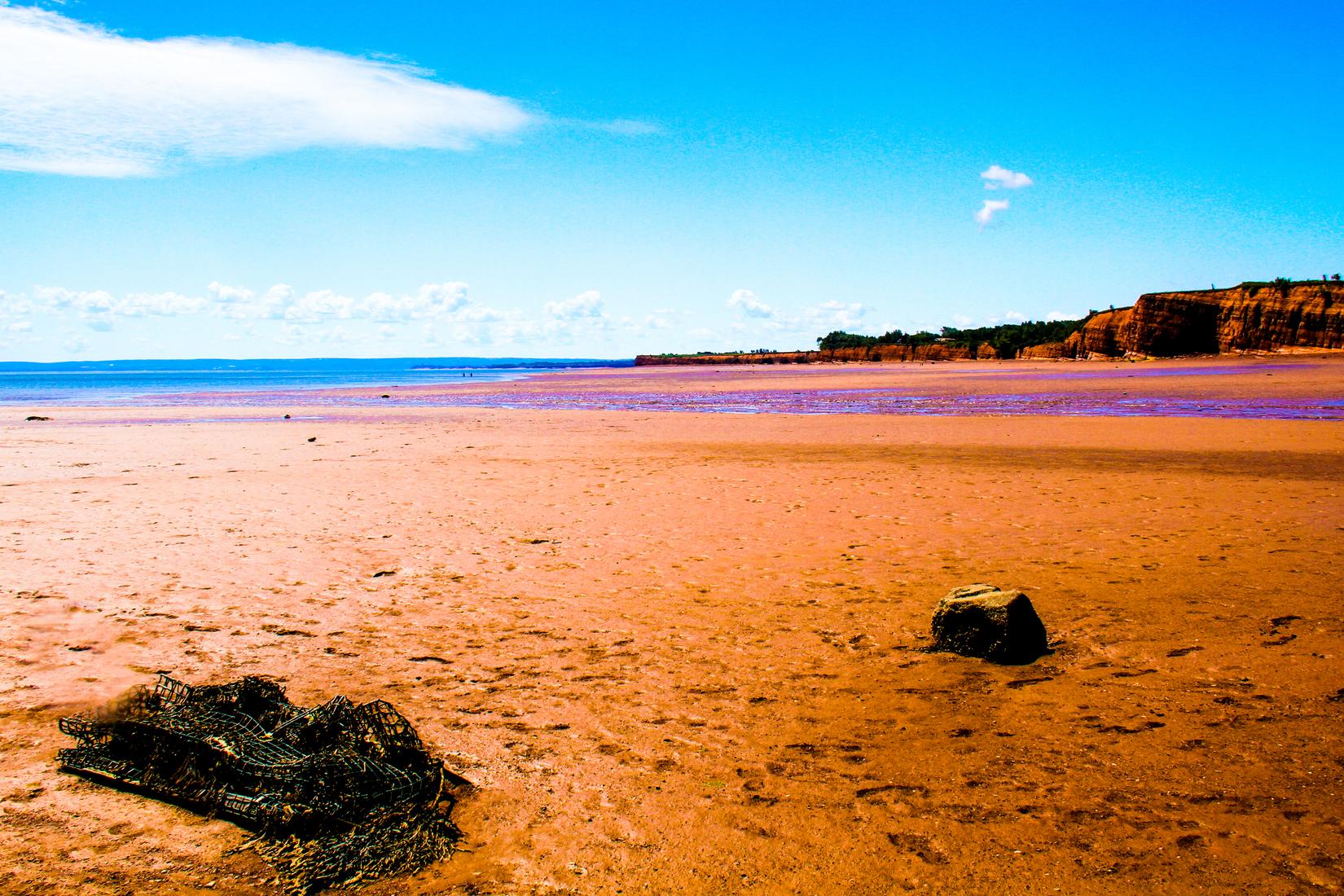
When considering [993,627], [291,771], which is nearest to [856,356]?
[993,627]

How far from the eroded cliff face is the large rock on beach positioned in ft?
259

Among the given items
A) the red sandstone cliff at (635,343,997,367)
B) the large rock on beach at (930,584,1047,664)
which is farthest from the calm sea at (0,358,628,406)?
the large rock on beach at (930,584,1047,664)

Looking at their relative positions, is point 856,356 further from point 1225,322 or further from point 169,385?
point 169,385

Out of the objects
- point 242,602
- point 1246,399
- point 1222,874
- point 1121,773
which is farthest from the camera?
point 1246,399

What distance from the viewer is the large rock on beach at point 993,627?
5.83 m

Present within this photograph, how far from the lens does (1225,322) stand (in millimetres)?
71438

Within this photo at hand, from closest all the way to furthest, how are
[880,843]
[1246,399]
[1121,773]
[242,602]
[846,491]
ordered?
[880,843], [1121,773], [242,602], [846,491], [1246,399]

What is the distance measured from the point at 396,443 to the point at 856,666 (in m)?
17.7

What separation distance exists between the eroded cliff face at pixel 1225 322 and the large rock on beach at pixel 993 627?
7887cm

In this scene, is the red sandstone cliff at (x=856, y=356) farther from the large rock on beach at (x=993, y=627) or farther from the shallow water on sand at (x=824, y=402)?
the large rock on beach at (x=993, y=627)

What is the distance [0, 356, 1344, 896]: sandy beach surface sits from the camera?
3.68m

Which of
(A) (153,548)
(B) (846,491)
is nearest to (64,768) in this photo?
(A) (153,548)

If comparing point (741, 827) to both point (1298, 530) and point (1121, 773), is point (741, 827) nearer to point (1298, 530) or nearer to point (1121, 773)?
point (1121, 773)

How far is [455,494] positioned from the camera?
43.0 feet
